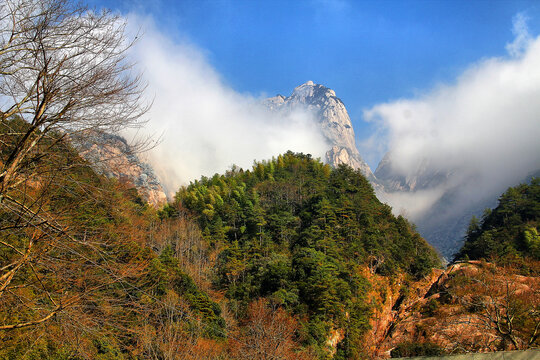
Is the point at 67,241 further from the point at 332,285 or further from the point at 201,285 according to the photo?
the point at 201,285

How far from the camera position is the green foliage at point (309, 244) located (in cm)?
1761

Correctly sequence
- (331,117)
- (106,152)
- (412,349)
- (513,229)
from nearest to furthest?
(106,152), (412,349), (513,229), (331,117)

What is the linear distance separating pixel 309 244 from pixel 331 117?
491 feet

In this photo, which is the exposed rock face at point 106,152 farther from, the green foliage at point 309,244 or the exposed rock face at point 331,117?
the exposed rock face at point 331,117

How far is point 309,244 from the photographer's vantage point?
22.6 metres

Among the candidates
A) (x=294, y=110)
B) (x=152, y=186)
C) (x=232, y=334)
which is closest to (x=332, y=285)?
(x=232, y=334)

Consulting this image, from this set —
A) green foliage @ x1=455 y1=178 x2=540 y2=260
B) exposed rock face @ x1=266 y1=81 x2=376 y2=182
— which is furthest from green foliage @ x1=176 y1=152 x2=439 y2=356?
exposed rock face @ x1=266 y1=81 x2=376 y2=182

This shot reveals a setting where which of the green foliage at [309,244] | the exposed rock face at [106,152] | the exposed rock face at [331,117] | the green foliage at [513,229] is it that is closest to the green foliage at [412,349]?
the green foliage at [309,244]

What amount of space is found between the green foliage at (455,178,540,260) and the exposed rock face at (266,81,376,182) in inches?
4402

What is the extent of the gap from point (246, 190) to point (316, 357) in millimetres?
24485

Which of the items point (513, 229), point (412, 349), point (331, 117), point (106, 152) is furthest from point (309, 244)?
point (331, 117)

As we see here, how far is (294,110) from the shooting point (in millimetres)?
178875

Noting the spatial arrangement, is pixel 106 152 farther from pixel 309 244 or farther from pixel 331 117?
pixel 331 117

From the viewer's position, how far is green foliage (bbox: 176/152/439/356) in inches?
693
